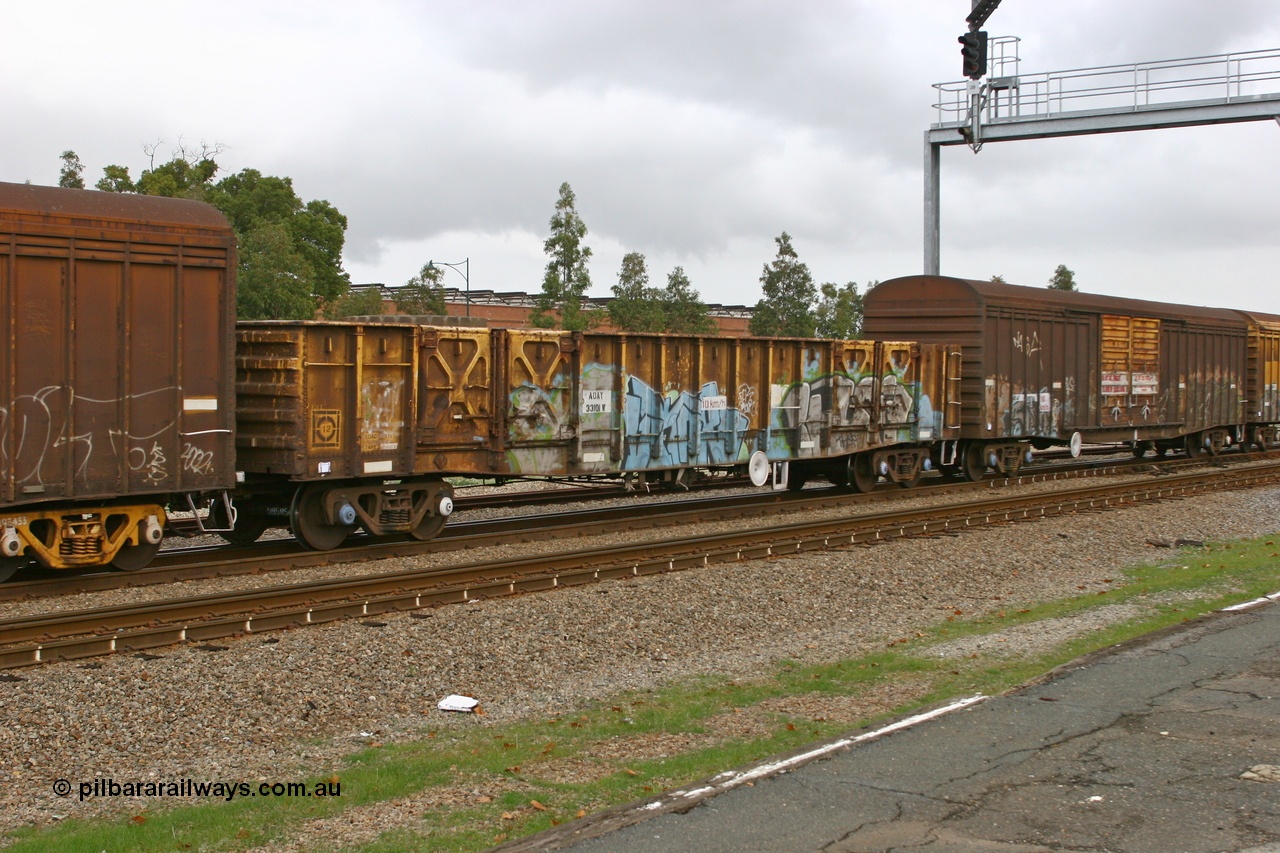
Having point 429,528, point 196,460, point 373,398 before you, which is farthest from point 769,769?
point 429,528

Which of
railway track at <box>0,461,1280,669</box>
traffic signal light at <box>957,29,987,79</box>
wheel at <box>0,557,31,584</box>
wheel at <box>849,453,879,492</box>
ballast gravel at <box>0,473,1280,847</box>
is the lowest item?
ballast gravel at <box>0,473,1280,847</box>

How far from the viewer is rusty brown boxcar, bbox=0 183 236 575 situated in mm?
10758

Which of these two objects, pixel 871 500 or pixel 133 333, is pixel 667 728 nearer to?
pixel 133 333

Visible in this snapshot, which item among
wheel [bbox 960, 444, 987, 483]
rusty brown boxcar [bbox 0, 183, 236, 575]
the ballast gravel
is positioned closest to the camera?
the ballast gravel

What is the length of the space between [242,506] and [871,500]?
35.0ft

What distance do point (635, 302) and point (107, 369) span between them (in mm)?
37126

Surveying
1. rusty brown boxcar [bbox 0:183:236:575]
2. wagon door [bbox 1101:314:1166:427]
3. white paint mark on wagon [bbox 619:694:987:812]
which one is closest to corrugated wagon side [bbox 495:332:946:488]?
rusty brown boxcar [bbox 0:183:236:575]

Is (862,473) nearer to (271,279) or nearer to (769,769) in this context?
→ (769,769)

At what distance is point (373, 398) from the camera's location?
13844 millimetres

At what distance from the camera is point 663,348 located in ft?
57.1

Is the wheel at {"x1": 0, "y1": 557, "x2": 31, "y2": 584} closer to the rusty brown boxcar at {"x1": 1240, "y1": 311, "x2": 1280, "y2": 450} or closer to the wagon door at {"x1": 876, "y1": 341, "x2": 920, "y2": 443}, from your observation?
the wagon door at {"x1": 876, "y1": 341, "x2": 920, "y2": 443}

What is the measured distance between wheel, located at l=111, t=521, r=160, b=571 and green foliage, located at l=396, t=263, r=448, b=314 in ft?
113

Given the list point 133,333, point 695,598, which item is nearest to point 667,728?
point 695,598

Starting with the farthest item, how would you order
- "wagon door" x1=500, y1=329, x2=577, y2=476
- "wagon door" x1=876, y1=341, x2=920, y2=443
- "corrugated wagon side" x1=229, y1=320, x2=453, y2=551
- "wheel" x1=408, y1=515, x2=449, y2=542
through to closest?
"wagon door" x1=876, y1=341, x2=920, y2=443 → "wagon door" x1=500, y1=329, x2=577, y2=476 → "wheel" x1=408, y1=515, x2=449, y2=542 → "corrugated wagon side" x1=229, y1=320, x2=453, y2=551
